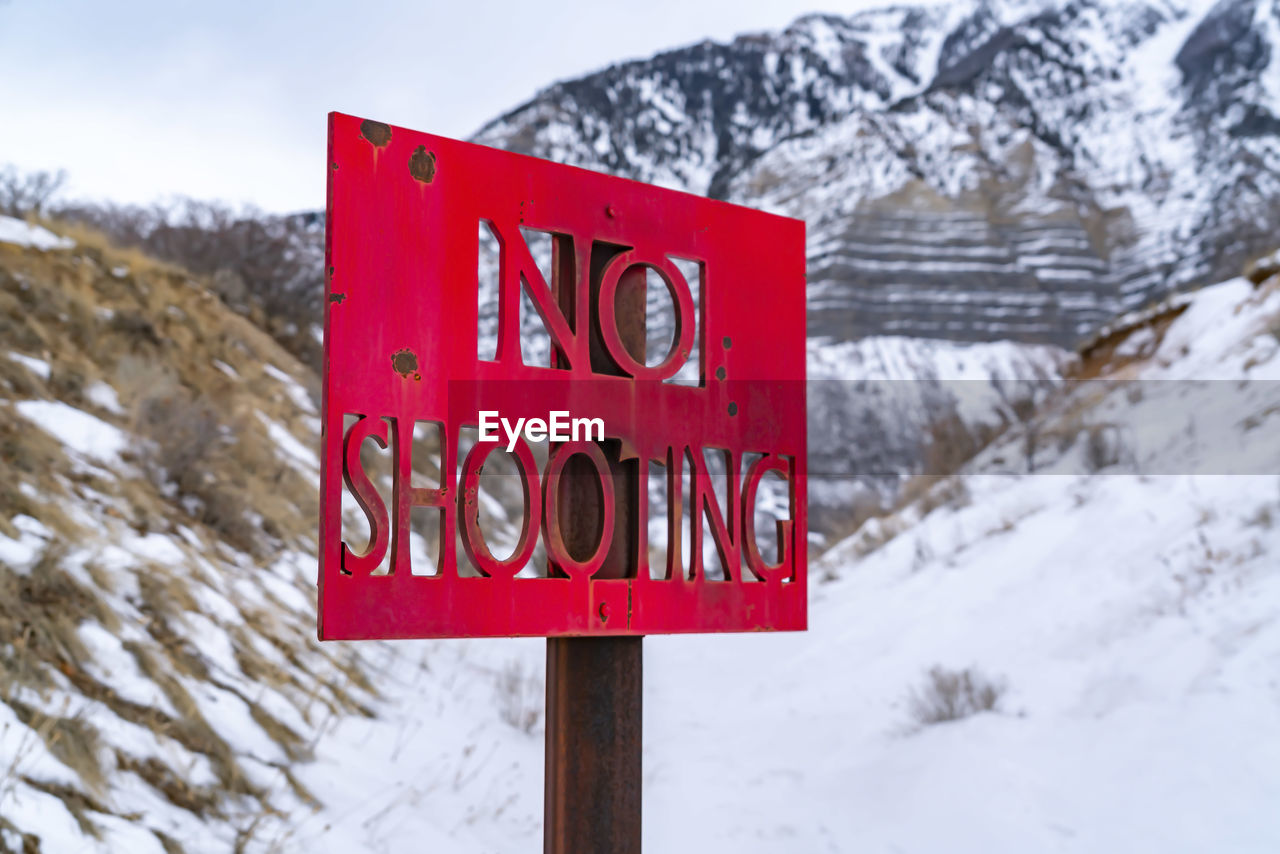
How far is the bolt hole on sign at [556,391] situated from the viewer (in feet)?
5.00

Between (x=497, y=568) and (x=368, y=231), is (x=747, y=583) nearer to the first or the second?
(x=497, y=568)

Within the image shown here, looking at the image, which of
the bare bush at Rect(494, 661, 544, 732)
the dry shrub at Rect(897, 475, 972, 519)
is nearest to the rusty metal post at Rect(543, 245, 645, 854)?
the bare bush at Rect(494, 661, 544, 732)

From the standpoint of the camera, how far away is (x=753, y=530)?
188 cm

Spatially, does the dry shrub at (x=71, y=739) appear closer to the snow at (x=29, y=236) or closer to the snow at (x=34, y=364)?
the snow at (x=34, y=364)

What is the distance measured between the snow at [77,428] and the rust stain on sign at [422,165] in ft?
12.9

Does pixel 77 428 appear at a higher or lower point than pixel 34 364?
lower

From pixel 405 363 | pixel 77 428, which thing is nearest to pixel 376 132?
pixel 405 363

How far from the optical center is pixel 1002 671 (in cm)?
429

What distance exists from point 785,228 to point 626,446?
1.84ft

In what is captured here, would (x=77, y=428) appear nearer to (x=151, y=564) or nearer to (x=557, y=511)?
(x=151, y=564)

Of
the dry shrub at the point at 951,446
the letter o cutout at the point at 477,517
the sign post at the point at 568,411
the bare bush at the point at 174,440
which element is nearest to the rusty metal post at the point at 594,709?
the sign post at the point at 568,411

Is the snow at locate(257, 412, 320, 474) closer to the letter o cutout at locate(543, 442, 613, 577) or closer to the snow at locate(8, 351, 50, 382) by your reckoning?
the snow at locate(8, 351, 50, 382)

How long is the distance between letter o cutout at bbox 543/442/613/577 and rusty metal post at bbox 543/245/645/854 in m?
0.03

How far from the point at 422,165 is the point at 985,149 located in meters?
44.4
